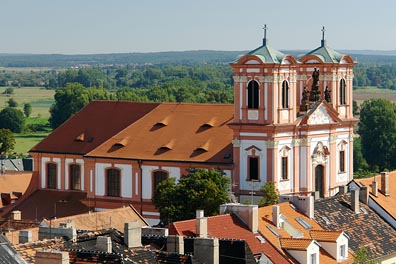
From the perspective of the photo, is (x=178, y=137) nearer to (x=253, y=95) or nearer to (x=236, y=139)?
(x=236, y=139)

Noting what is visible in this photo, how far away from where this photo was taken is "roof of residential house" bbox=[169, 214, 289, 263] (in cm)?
5706

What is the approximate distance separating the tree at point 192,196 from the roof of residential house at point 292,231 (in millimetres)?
10958

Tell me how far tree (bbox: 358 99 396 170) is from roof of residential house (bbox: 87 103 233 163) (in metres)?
49.3

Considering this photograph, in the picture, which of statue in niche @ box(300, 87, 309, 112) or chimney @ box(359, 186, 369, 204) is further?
statue in niche @ box(300, 87, 309, 112)

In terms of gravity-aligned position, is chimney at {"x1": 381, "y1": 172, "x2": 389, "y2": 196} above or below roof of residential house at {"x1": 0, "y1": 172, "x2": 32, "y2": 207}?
above

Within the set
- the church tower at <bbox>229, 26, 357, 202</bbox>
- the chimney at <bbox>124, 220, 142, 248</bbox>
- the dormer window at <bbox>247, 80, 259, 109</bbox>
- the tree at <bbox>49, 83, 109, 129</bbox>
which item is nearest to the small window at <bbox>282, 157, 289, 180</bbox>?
the church tower at <bbox>229, 26, 357, 202</bbox>

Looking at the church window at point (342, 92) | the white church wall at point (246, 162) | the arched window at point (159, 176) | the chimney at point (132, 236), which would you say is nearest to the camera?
the chimney at point (132, 236)

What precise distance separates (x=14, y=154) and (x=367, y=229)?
94.1 metres

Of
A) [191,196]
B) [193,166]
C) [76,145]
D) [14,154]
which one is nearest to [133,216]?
[191,196]

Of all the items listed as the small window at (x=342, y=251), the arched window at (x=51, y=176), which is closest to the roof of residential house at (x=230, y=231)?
the small window at (x=342, y=251)

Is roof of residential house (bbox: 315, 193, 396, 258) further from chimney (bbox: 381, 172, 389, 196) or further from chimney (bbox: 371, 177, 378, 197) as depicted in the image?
chimney (bbox: 381, 172, 389, 196)

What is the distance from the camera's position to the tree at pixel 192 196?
3066 inches

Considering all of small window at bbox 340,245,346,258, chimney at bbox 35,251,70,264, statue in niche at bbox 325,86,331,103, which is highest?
statue in niche at bbox 325,86,331,103

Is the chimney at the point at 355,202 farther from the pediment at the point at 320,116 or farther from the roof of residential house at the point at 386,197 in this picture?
the pediment at the point at 320,116
